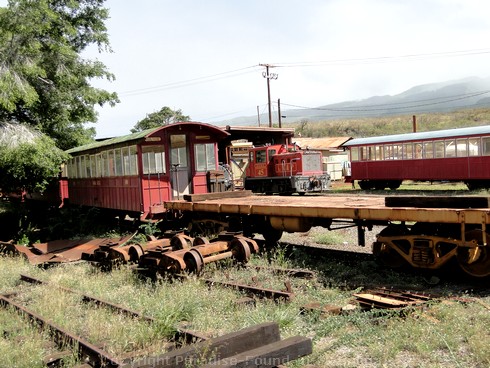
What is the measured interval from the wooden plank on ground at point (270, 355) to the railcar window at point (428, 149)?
22507mm

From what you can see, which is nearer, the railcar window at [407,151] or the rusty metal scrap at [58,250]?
the rusty metal scrap at [58,250]

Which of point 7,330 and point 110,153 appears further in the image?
point 110,153

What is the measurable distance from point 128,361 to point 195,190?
34.4 ft

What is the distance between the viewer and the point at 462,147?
22938mm

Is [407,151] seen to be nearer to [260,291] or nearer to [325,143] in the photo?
[325,143]

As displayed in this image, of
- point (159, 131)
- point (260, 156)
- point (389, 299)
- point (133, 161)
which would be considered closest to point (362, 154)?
point (260, 156)

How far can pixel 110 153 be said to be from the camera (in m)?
16.0

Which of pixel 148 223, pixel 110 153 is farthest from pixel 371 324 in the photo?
pixel 110 153

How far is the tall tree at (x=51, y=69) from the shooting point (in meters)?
15.6

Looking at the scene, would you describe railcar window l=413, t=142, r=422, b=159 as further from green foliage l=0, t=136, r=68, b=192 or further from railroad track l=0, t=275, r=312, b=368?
railroad track l=0, t=275, r=312, b=368

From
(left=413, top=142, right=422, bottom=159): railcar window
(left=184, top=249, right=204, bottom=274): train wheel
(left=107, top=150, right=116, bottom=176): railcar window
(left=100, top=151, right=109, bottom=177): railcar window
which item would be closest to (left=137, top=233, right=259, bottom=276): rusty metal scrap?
(left=184, top=249, right=204, bottom=274): train wheel

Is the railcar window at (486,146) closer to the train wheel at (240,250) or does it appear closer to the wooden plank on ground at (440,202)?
the wooden plank on ground at (440,202)

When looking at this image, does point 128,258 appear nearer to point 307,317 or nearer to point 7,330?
point 7,330

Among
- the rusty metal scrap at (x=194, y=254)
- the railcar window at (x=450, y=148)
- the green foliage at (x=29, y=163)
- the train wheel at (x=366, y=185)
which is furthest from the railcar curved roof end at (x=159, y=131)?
the train wheel at (x=366, y=185)
